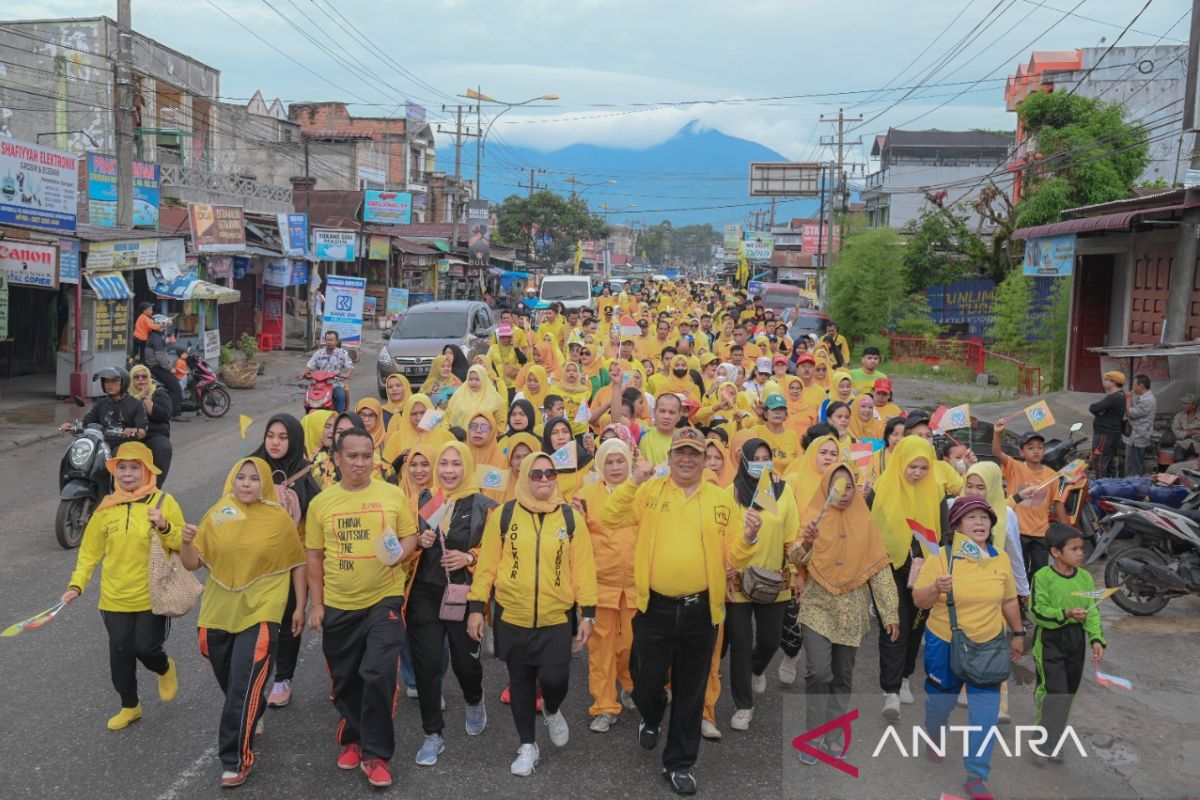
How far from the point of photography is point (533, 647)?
5.14 m

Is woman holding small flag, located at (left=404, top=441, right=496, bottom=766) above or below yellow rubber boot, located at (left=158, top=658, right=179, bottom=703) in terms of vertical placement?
above

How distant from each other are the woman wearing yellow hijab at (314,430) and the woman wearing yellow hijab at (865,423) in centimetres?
448

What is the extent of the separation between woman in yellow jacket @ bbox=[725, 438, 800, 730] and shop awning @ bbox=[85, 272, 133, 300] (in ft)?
49.1

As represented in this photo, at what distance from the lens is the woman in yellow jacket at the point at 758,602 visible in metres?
5.52

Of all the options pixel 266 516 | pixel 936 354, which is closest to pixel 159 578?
pixel 266 516

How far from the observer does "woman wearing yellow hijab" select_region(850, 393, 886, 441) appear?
31.2 ft

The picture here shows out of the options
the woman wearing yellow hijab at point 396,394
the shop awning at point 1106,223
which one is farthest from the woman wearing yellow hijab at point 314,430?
the shop awning at point 1106,223

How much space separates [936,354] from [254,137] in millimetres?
30466

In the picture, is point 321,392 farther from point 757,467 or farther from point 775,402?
point 757,467

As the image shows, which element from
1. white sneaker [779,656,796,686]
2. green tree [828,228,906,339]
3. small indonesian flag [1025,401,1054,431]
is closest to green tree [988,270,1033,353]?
green tree [828,228,906,339]

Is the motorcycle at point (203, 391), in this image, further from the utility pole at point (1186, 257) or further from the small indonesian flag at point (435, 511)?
the utility pole at point (1186, 257)


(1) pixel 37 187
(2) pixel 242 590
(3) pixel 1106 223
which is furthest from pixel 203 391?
(3) pixel 1106 223

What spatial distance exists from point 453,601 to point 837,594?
193 centimetres

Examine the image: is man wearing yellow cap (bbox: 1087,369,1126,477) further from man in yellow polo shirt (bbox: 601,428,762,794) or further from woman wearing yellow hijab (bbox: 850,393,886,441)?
man in yellow polo shirt (bbox: 601,428,762,794)
